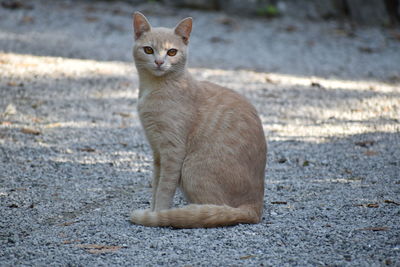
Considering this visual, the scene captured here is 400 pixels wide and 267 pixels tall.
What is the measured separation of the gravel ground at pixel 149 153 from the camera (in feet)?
11.0

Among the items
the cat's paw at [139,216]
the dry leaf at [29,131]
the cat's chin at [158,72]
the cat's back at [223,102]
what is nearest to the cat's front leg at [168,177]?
the cat's paw at [139,216]

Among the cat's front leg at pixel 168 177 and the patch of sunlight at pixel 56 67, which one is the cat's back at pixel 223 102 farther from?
the patch of sunlight at pixel 56 67

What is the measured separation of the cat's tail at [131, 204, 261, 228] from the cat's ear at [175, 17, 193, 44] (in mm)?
1298

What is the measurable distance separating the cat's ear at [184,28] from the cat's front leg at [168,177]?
0.91 metres

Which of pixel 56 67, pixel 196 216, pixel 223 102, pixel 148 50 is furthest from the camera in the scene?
pixel 56 67

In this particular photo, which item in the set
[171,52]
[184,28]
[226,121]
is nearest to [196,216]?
[226,121]

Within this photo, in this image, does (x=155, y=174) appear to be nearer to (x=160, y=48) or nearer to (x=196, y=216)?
(x=196, y=216)

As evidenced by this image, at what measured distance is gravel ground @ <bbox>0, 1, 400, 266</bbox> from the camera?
3348 mm

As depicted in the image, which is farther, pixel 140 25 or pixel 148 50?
pixel 140 25

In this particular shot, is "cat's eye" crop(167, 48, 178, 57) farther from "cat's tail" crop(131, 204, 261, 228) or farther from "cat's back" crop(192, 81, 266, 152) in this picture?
"cat's tail" crop(131, 204, 261, 228)

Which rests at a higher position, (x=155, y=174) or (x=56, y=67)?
(x=155, y=174)

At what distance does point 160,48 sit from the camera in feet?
12.8

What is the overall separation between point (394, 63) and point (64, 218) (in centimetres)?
754

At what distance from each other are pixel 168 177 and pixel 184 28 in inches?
44.6
